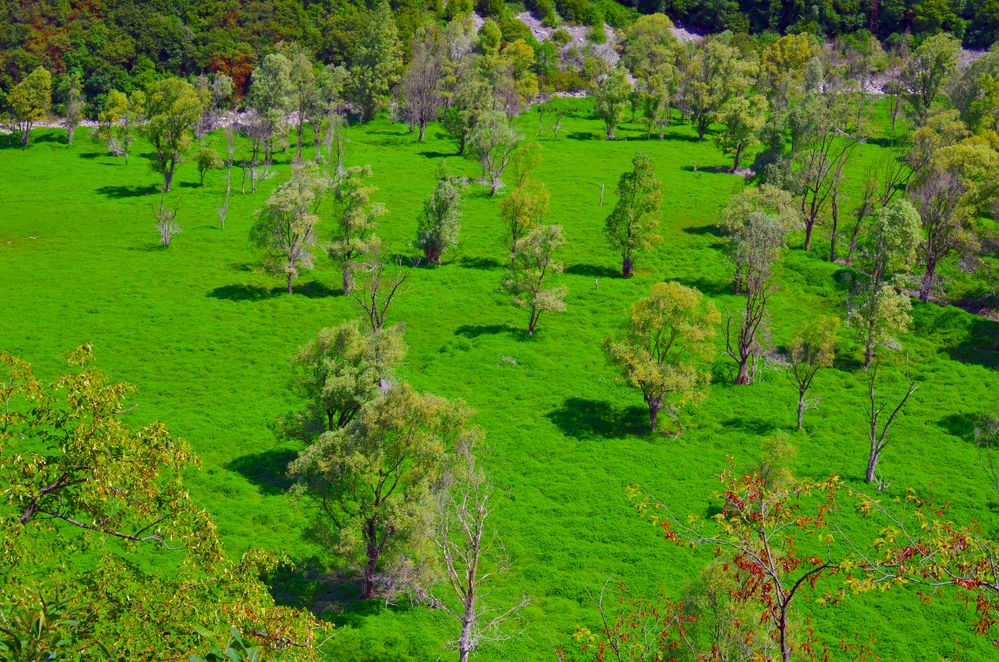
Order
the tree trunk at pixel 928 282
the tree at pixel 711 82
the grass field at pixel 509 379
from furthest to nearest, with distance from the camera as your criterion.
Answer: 1. the tree at pixel 711 82
2. the tree trunk at pixel 928 282
3. the grass field at pixel 509 379

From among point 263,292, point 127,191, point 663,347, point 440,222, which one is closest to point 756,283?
point 663,347

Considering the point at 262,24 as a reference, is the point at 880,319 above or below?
below

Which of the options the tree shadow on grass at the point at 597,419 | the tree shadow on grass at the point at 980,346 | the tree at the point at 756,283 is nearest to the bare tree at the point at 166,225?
the tree shadow on grass at the point at 597,419

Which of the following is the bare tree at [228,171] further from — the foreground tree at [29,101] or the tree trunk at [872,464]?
the tree trunk at [872,464]

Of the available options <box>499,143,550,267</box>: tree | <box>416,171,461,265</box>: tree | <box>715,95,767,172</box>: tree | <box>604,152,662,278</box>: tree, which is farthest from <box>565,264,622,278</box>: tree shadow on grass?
<box>715,95,767,172</box>: tree

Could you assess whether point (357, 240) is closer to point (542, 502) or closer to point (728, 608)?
point (542, 502)

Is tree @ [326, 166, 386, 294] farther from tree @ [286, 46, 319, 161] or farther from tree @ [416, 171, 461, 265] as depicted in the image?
tree @ [286, 46, 319, 161]

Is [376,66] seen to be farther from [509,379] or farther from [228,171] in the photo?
[509,379]
